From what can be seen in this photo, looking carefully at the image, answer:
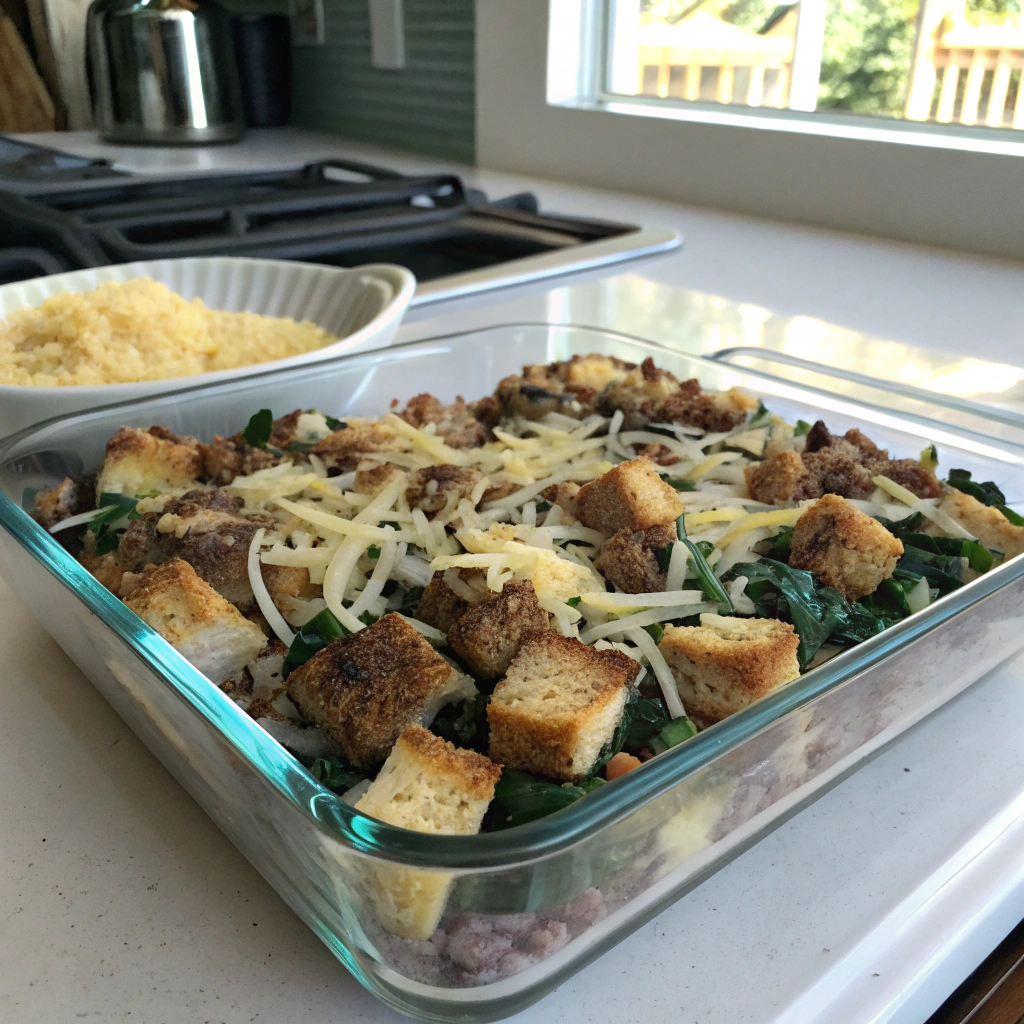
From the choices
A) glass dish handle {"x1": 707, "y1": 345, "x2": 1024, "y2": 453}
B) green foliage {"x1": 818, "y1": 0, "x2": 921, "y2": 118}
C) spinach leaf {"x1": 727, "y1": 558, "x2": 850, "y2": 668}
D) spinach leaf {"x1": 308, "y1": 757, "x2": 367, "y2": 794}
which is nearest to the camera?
spinach leaf {"x1": 308, "y1": 757, "x2": 367, "y2": 794}

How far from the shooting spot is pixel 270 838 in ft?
1.33

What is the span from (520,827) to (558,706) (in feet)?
0.36

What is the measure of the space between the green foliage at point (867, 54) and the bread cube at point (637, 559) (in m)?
1.46

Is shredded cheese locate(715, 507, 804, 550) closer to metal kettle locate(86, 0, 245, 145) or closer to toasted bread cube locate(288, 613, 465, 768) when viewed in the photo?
toasted bread cube locate(288, 613, 465, 768)

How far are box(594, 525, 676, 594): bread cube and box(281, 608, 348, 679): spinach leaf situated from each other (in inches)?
6.1

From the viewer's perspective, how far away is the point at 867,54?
74.6 inches

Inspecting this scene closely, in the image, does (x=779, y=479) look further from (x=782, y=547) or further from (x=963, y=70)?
(x=963, y=70)

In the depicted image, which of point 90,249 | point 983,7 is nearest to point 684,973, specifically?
point 90,249

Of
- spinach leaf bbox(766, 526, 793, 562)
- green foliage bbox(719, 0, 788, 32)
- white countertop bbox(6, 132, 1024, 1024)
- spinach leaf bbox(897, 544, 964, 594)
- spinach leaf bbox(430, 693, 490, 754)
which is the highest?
green foliage bbox(719, 0, 788, 32)

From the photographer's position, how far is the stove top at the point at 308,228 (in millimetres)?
1301

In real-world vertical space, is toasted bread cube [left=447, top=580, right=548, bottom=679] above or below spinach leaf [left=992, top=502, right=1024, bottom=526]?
above

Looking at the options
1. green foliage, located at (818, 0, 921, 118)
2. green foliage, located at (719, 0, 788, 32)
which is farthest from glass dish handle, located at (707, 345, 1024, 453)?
green foliage, located at (719, 0, 788, 32)

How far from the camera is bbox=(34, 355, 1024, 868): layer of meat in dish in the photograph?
1.49 feet

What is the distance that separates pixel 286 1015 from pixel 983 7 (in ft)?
5.97
